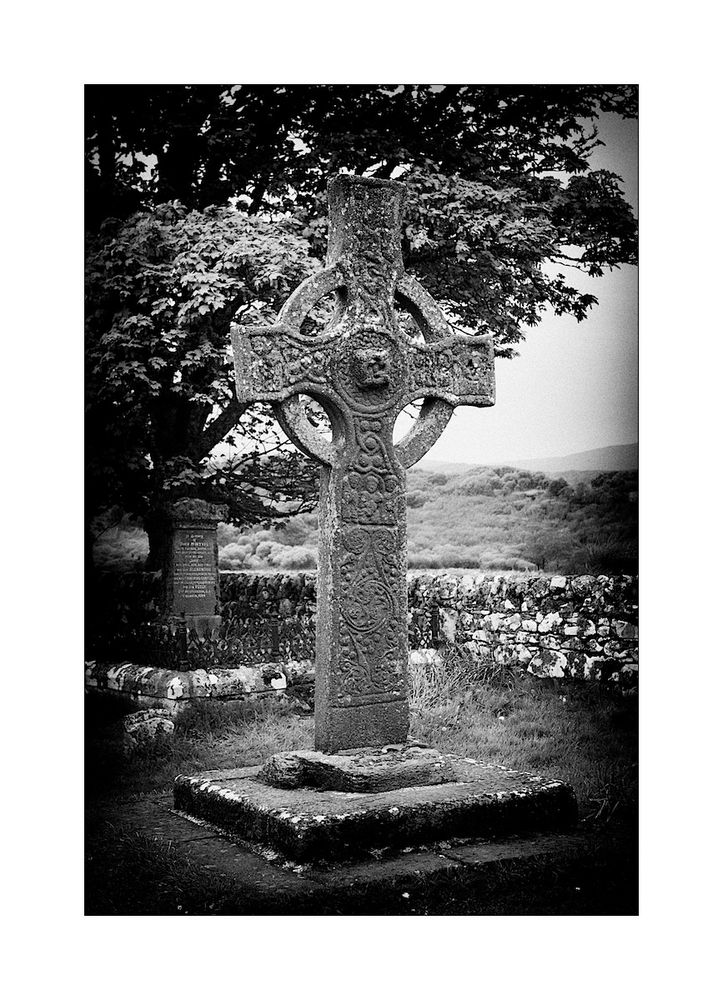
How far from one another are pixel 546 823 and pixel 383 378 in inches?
114

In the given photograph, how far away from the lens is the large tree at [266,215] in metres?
11.1

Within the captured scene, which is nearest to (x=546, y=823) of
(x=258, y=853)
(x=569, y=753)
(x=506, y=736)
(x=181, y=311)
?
(x=258, y=853)

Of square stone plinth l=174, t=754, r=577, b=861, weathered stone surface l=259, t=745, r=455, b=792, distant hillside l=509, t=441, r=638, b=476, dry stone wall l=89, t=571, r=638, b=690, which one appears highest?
distant hillside l=509, t=441, r=638, b=476

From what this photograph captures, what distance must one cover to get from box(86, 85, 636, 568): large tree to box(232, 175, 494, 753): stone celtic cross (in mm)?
4534

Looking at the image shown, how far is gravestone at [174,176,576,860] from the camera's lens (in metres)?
6.16

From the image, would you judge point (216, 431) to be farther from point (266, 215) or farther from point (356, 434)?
point (356, 434)

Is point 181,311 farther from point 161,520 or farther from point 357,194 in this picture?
point 357,194

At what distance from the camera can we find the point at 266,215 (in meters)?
11.7

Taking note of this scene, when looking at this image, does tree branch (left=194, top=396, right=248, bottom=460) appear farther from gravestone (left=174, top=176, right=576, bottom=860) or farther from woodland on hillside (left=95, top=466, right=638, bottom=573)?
gravestone (left=174, top=176, right=576, bottom=860)

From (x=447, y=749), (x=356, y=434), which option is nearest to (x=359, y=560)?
(x=356, y=434)

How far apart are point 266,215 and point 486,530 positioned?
4.59 m

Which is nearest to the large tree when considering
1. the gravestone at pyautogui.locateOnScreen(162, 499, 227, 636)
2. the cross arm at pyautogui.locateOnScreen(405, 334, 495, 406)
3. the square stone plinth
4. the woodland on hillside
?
the gravestone at pyautogui.locateOnScreen(162, 499, 227, 636)

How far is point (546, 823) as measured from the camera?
6.27 m

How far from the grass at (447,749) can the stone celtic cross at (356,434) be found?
119 cm
